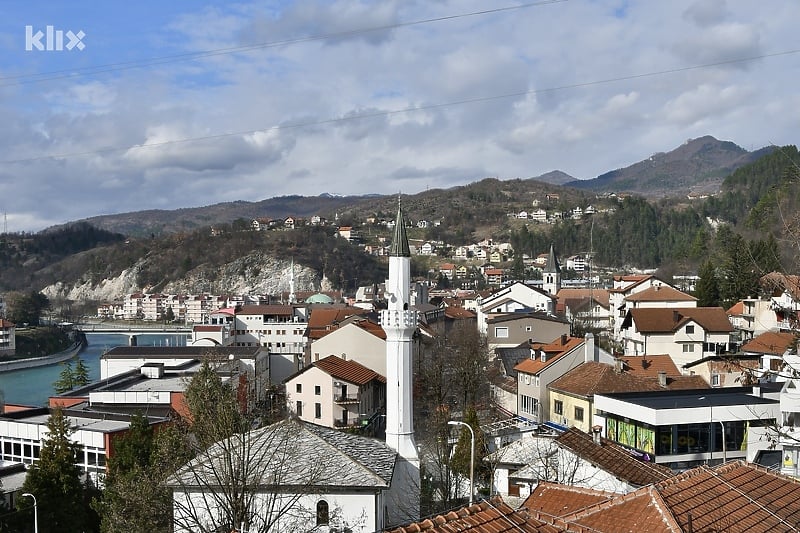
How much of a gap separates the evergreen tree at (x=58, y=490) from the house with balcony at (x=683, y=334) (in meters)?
26.4

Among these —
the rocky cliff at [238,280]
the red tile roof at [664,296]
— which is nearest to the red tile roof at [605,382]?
the red tile roof at [664,296]

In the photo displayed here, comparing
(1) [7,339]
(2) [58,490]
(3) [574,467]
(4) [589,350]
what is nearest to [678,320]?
(4) [589,350]

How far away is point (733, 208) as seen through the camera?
123 metres

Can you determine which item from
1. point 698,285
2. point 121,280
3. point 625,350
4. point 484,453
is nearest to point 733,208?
point 698,285

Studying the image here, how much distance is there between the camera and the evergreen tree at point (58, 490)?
56.0 ft

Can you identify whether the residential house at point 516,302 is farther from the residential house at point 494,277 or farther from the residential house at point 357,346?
the residential house at point 494,277

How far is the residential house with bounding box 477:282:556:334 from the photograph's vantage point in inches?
2244

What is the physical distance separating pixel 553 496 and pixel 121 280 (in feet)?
497

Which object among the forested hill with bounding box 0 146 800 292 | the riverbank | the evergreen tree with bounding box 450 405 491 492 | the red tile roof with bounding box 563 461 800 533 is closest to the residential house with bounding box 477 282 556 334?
the forested hill with bounding box 0 146 800 292

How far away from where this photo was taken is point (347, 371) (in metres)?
33.2

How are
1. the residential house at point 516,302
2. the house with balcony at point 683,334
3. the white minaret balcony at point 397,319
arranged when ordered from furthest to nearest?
the residential house at point 516,302 < the house with balcony at point 683,334 < the white minaret balcony at point 397,319

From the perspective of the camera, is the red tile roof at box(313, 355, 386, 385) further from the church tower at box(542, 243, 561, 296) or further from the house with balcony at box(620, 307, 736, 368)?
the church tower at box(542, 243, 561, 296)

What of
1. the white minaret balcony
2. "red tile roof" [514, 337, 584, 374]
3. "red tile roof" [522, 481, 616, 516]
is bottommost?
"red tile roof" [514, 337, 584, 374]

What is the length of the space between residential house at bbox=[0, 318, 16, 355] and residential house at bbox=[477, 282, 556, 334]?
4957cm
